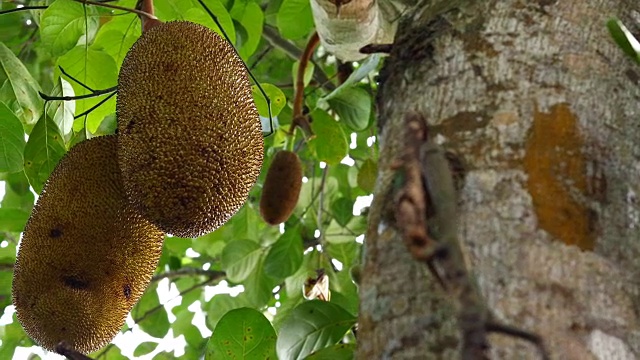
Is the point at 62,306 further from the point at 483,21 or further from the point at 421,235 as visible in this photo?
the point at 421,235

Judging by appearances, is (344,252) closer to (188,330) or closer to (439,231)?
(188,330)

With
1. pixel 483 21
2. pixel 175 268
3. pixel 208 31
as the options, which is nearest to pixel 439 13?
pixel 483 21

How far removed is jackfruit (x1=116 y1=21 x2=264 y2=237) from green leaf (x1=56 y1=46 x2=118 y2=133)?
0.26 meters

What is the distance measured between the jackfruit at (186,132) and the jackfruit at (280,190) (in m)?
0.61

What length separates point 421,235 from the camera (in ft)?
1.40

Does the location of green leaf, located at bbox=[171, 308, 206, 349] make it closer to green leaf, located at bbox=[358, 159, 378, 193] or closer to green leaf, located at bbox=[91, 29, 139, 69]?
green leaf, located at bbox=[358, 159, 378, 193]

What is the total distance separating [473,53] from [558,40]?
0.23 feet

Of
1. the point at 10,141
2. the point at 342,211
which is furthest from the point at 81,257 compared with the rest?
the point at 342,211

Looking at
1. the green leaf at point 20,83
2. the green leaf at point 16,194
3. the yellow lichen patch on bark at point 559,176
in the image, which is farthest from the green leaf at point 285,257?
the yellow lichen patch on bark at point 559,176

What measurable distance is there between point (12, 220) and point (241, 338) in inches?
38.8

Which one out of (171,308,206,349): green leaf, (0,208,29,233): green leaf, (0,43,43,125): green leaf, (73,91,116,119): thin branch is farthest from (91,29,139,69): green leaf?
(171,308,206,349): green leaf

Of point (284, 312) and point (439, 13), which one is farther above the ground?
point (439, 13)

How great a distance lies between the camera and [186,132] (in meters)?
1.12

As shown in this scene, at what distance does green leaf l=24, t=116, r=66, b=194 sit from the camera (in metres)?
1.36
